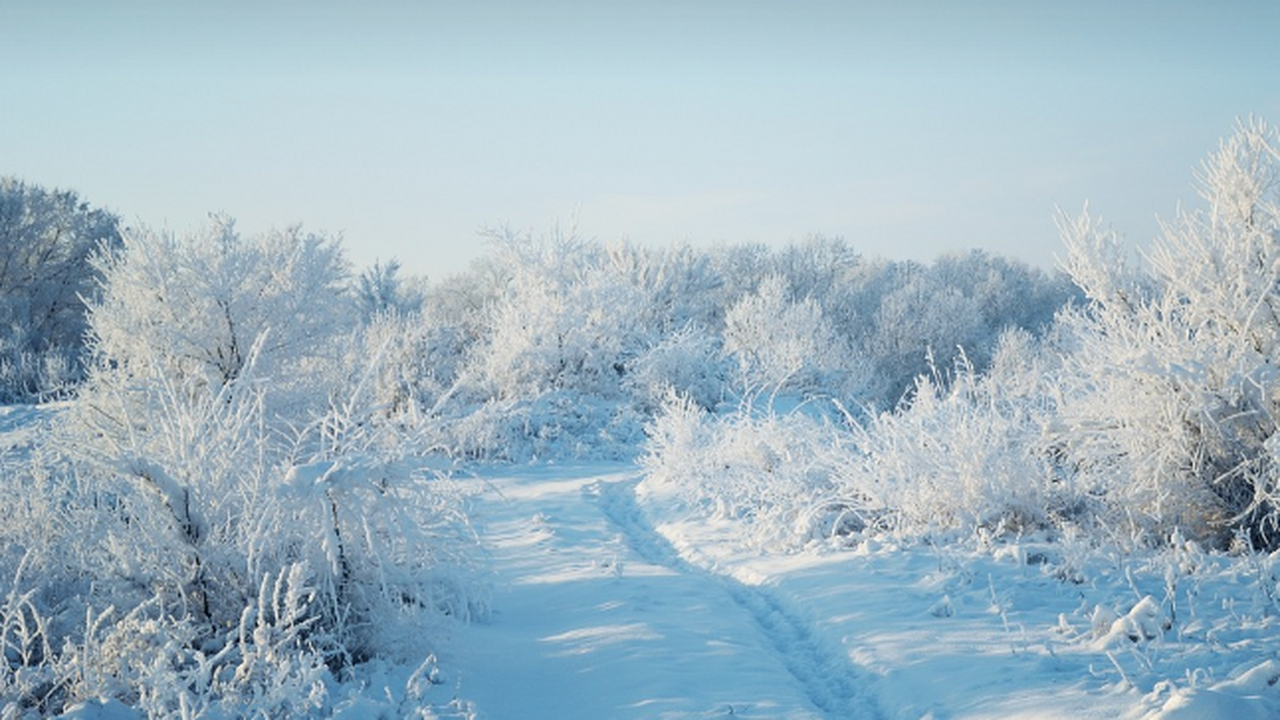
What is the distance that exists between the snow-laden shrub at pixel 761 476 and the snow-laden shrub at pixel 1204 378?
241cm

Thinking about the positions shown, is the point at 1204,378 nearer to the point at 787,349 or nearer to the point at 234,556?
the point at 234,556

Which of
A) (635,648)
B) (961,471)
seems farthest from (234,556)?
(961,471)

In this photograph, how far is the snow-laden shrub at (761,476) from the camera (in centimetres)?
855

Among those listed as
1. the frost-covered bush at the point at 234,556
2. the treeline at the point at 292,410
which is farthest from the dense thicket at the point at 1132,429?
the frost-covered bush at the point at 234,556

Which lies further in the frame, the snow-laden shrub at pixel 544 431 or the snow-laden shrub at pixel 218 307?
the snow-laden shrub at pixel 544 431

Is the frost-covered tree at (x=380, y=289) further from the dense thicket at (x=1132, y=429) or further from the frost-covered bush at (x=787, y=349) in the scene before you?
the dense thicket at (x=1132, y=429)

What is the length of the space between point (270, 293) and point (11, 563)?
35.0 feet

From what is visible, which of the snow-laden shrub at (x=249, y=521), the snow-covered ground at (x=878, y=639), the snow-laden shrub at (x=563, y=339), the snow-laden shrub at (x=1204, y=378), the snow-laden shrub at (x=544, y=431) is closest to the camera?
the snow-covered ground at (x=878, y=639)

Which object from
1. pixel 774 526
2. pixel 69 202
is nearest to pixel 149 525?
pixel 774 526

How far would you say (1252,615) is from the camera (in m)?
5.14

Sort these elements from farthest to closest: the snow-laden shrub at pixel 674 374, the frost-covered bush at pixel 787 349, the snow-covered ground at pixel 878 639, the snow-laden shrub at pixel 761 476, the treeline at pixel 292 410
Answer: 1. the frost-covered bush at pixel 787 349
2. the snow-laden shrub at pixel 674 374
3. the snow-laden shrub at pixel 761 476
4. the treeline at pixel 292 410
5. the snow-covered ground at pixel 878 639

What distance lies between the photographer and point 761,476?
10.2 m

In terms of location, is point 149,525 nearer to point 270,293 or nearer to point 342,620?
point 342,620

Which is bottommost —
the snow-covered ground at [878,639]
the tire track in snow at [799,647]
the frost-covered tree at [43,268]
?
the tire track in snow at [799,647]
